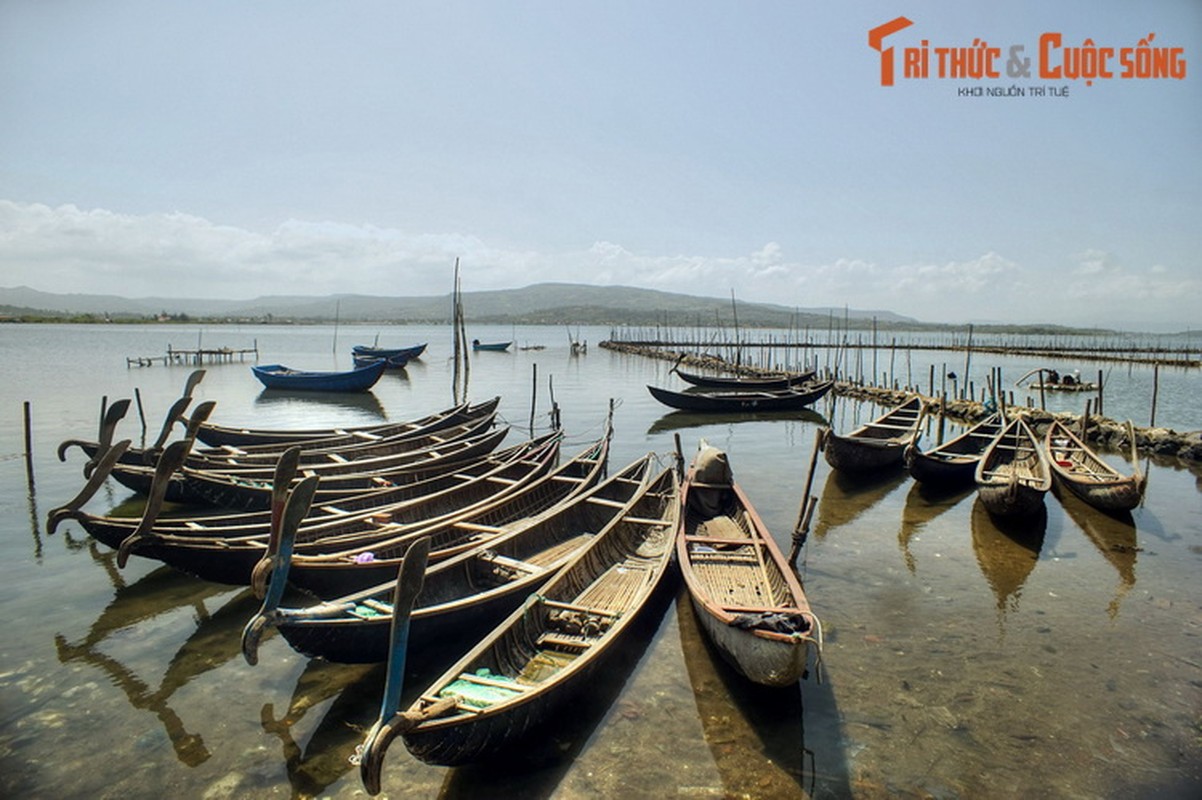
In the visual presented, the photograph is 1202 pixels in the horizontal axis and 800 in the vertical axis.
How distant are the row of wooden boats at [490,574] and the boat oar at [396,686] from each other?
0.04ft

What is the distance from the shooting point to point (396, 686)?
445 centimetres

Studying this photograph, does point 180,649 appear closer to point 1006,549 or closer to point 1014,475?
point 1006,549

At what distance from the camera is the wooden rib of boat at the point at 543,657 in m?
4.61

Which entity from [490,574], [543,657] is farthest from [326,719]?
[490,574]

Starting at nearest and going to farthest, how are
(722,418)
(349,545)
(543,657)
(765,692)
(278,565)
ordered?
(278,565)
(543,657)
(765,692)
(349,545)
(722,418)

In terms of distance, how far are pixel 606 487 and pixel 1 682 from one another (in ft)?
27.7

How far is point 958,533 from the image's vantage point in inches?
478

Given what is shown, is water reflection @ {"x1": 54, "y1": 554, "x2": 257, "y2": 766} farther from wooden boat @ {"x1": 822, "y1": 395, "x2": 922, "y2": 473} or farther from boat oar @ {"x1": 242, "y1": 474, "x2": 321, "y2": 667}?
wooden boat @ {"x1": 822, "y1": 395, "x2": 922, "y2": 473}

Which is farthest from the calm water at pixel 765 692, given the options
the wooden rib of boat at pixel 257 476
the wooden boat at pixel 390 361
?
the wooden boat at pixel 390 361

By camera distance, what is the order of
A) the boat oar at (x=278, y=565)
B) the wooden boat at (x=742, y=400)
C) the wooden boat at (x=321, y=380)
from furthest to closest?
the wooden boat at (x=321, y=380) → the wooden boat at (x=742, y=400) → the boat oar at (x=278, y=565)

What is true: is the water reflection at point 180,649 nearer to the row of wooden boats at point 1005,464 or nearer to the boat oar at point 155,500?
the boat oar at point 155,500

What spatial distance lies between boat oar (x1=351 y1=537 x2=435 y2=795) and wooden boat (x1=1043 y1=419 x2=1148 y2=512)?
1354 centimetres

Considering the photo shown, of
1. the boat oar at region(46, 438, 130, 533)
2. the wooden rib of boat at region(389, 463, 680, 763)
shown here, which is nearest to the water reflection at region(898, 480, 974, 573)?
the wooden rib of boat at region(389, 463, 680, 763)

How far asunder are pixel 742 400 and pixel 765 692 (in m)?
22.6
